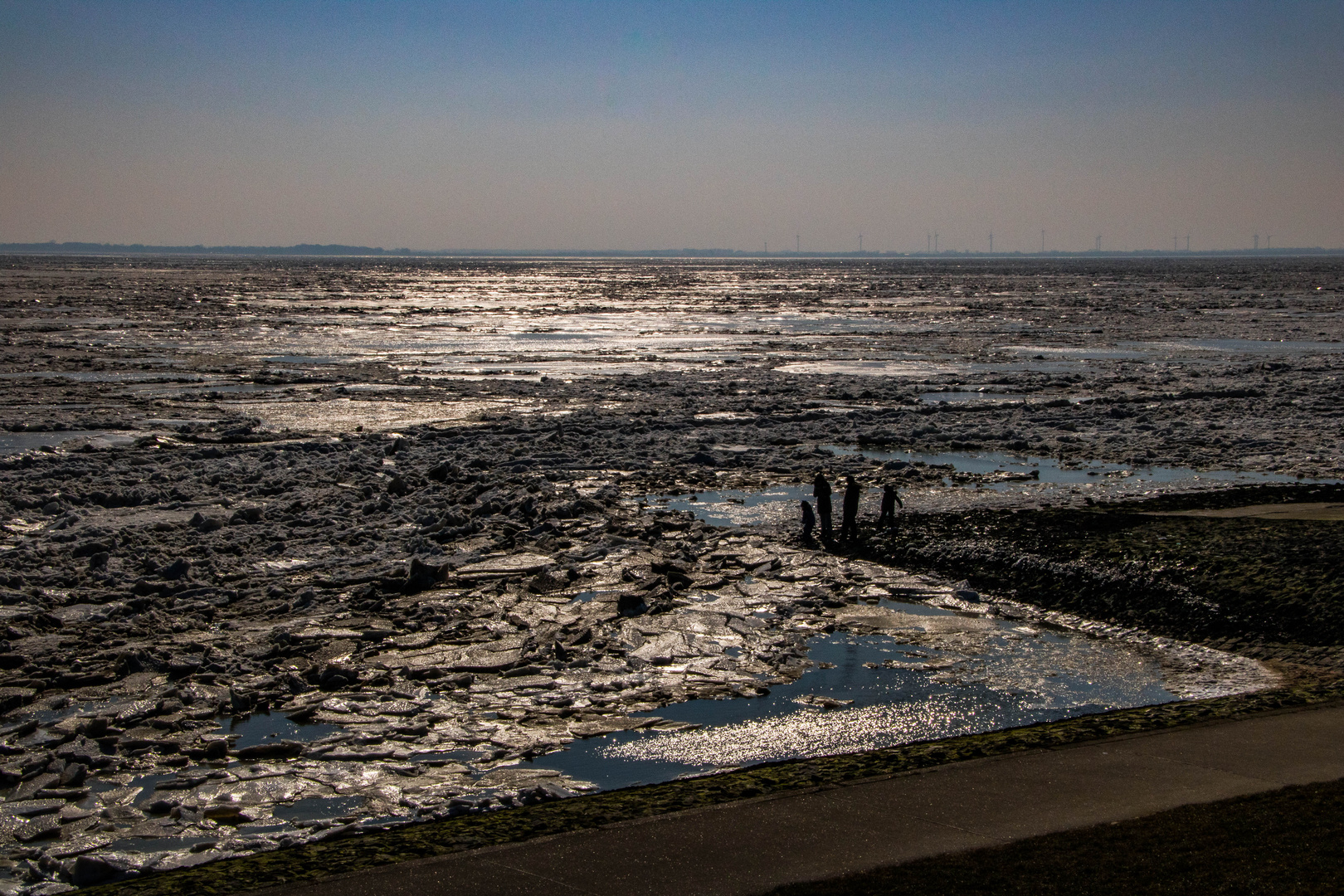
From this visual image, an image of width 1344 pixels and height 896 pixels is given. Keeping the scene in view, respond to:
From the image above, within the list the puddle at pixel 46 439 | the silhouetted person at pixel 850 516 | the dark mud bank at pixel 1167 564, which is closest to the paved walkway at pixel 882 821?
the dark mud bank at pixel 1167 564

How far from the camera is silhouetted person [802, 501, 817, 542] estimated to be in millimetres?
13977

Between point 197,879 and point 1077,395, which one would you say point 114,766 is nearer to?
point 197,879

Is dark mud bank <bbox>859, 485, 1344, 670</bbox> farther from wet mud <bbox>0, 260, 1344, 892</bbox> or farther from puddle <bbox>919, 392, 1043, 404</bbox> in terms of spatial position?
puddle <bbox>919, 392, 1043, 404</bbox>

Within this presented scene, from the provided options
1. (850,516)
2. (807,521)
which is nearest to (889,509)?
A: (850,516)

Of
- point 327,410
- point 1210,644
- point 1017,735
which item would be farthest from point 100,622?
point 327,410

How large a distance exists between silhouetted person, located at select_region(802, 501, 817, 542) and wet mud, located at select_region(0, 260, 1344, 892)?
317 mm

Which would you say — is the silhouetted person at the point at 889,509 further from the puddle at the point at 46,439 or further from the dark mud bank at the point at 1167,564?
the puddle at the point at 46,439

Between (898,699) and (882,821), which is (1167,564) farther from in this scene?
(882,821)

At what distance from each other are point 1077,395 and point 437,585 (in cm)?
1965

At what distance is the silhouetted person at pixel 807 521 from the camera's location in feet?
45.9

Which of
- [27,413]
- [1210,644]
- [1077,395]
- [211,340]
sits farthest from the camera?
[211,340]

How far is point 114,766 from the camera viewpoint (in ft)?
25.4

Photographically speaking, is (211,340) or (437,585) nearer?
(437,585)

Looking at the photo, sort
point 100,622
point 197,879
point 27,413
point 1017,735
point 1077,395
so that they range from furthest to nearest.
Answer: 1. point 1077,395
2. point 27,413
3. point 100,622
4. point 1017,735
5. point 197,879
